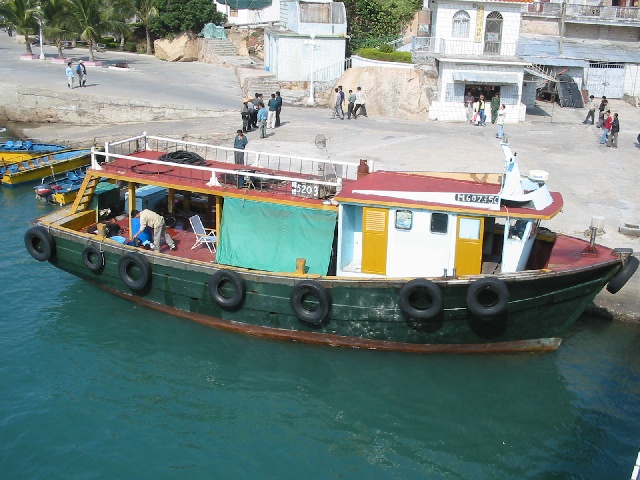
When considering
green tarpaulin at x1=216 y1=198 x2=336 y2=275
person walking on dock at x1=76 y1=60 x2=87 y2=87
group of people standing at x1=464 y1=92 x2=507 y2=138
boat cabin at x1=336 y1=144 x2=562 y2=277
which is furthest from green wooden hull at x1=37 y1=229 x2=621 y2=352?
person walking on dock at x1=76 y1=60 x2=87 y2=87

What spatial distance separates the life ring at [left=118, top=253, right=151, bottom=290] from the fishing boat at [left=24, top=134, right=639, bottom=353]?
0.10 feet

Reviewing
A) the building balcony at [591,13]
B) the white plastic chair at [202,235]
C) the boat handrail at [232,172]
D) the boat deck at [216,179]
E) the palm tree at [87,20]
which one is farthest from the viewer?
the building balcony at [591,13]

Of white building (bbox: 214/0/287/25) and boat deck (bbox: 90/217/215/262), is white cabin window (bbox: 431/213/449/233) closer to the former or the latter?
boat deck (bbox: 90/217/215/262)

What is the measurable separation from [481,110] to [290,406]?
20.1 meters

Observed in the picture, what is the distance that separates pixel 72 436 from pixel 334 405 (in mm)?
4422

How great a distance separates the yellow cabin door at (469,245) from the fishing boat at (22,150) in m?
18.3

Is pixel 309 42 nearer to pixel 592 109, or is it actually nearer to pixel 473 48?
pixel 473 48

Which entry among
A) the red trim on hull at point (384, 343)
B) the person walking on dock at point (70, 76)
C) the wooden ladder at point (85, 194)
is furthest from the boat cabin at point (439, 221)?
the person walking on dock at point (70, 76)

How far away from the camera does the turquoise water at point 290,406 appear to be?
1159 centimetres

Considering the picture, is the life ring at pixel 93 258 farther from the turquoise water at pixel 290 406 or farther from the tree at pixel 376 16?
the tree at pixel 376 16

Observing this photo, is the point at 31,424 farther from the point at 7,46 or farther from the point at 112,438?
the point at 7,46

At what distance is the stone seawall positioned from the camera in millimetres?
30234

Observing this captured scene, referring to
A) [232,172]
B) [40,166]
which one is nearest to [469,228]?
[232,172]

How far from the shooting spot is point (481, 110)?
98.4 feet
